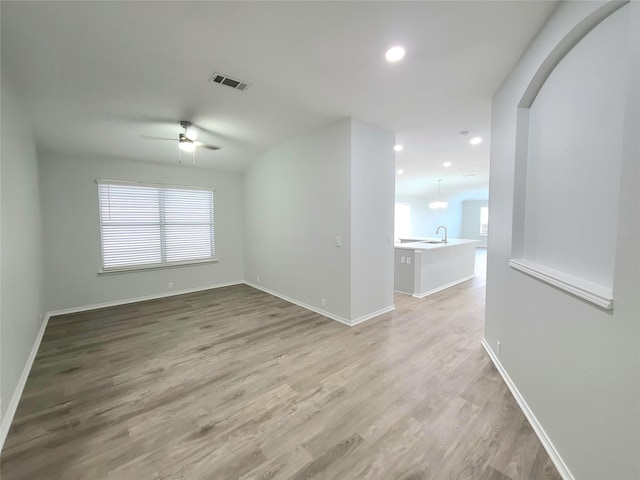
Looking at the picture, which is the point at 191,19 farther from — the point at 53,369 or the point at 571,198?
the point at 53,369

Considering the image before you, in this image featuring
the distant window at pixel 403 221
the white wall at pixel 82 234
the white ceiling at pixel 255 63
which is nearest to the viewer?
the white ceiling at pixel 255 63

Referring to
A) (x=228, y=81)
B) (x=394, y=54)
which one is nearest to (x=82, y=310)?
(x=228, y=81)

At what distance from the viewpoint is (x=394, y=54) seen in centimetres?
211

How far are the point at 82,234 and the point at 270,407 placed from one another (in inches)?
185

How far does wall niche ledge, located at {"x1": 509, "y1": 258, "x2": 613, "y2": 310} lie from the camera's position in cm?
123

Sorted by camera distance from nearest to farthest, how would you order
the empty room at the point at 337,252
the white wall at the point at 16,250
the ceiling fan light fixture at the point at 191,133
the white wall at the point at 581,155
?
the white wall at the point at 581,155 < the empty room at the point at 337,252 < the white wall at the point at 16,250 < the ceiling fan light fixture at the point at 191,133

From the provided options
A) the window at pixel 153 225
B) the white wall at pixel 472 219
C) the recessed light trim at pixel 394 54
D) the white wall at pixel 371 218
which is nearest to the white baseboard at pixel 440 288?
the white wall at pixel 371 218

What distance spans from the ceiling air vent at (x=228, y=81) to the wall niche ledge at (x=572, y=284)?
3.01 metres

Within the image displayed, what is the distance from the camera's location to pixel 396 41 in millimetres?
1959

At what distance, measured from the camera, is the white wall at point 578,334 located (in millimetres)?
1084

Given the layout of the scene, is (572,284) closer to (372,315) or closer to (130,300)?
(372,315)

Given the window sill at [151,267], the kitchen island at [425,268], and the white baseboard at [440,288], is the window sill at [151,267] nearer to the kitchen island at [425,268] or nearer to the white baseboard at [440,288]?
the kitchen island at [425,268]

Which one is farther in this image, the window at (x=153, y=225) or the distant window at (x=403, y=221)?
the distant window at (x=403, y=221)

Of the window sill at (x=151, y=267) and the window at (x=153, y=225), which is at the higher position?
the window at (x=153, y=225)
